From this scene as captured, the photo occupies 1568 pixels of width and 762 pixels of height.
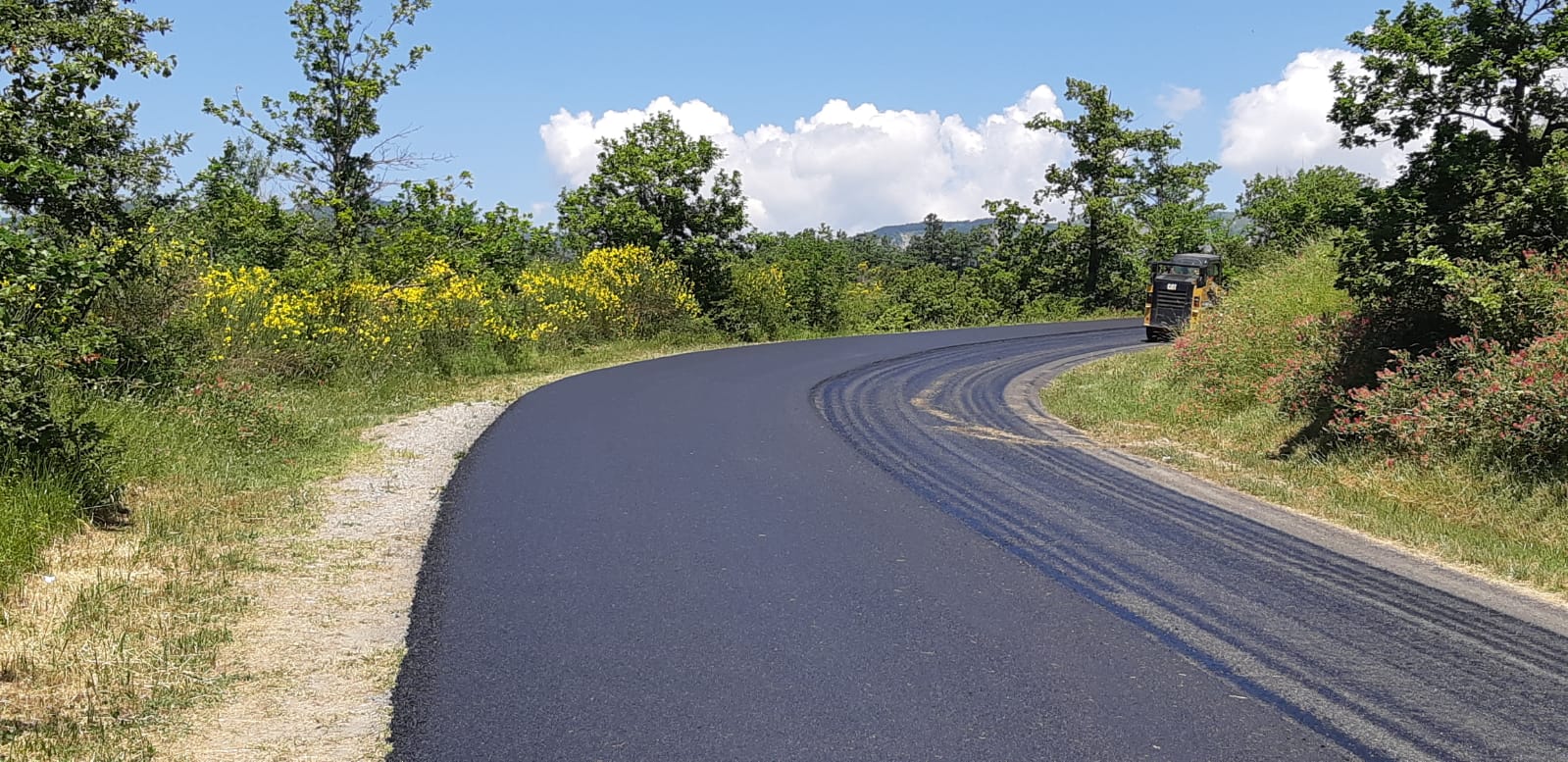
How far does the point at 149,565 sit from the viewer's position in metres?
6.61

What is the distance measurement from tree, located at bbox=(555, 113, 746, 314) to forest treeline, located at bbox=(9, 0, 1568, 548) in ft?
0.25

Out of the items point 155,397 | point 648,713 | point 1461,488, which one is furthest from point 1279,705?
point 155,397

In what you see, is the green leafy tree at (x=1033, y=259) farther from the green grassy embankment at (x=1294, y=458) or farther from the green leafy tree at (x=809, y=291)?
the green grassy embankment at (x=1294, y=458)

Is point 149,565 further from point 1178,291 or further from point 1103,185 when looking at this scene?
point 1103,185

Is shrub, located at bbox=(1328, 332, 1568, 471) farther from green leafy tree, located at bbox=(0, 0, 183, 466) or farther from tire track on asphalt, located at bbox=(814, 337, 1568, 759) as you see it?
green leafy tree, located at bbox=(0, 0, 183, 466)

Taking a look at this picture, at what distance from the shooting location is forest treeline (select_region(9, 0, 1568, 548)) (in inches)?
314

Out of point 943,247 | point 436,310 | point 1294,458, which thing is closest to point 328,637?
point 1294,458

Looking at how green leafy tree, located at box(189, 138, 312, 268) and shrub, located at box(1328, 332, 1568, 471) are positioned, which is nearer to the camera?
shrub, located at box(1328, 332, 1568, 471)

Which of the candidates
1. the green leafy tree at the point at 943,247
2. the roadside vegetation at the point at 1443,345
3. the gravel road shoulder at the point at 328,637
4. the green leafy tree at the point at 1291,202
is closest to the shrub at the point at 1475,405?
the roadside vegetation at the point at 1443,345

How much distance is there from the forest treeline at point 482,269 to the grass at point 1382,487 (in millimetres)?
414

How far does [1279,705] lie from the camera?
4.64 metres

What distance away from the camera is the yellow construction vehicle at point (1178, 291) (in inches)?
1043

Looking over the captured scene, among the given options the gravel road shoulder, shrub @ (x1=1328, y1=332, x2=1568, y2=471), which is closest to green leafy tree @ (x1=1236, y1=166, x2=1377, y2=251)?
shrub @ (x1=1328, y1=332, x2=1568, y2=471)

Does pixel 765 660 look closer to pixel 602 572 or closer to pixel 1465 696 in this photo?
pixel 602 572
